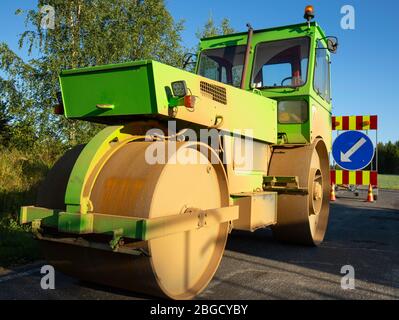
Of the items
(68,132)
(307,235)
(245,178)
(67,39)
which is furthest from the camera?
(67,39)

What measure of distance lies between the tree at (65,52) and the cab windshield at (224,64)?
21.6 ft

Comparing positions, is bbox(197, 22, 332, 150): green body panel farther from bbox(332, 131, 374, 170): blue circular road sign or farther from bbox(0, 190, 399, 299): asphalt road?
bbox(332, 131, 374, 170): blue circular road sign

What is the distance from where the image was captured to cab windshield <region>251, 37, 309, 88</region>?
19.4 ft

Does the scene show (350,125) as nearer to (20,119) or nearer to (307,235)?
(307,235)

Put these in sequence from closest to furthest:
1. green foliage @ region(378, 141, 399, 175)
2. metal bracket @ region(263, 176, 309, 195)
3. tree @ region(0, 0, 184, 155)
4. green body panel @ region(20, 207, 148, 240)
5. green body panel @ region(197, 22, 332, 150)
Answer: green body panel @ region(20, 207, 148, 240) < metal bracket @ region(263, 176, 309, 195) < green body panel @ region(197, 22, 332, 150) < tree @ region(0, 0, 184, 155) < green foliage @ region(378, 141, 399, 175)

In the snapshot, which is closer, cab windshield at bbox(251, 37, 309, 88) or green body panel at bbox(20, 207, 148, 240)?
green body panel at bbox(20, 207, 148, 240)

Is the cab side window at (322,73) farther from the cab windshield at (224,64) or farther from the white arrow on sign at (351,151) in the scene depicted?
the white arrow on sign at (351,151)

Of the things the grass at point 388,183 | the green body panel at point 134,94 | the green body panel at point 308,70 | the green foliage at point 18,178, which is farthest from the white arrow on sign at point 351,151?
the grass at point 388,183

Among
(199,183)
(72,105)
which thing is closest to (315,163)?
(199,183)

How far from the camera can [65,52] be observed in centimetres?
1319

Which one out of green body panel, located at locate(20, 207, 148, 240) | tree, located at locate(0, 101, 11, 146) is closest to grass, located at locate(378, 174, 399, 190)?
tree, located at locate(0, 101, 11, 146)

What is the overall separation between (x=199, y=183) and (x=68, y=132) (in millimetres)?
9336
